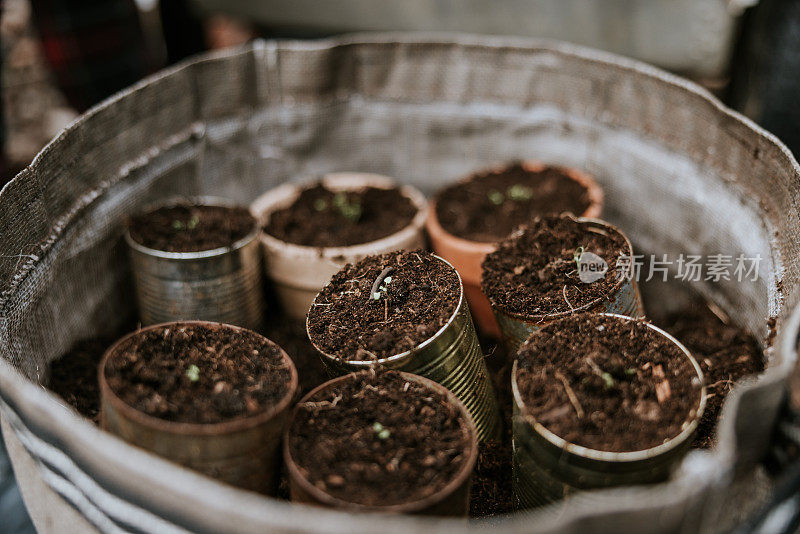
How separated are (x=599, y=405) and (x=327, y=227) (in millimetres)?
1565

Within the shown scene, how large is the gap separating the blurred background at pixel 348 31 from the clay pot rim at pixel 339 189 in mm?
1248

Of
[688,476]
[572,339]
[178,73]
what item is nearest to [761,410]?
[688,476]

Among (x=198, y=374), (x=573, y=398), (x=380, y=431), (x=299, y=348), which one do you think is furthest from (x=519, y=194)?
(x=198, y=374)

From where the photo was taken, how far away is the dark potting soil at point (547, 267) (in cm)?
199

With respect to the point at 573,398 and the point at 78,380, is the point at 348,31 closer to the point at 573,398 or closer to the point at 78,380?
the point at 78,380

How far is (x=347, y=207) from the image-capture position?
2.88m

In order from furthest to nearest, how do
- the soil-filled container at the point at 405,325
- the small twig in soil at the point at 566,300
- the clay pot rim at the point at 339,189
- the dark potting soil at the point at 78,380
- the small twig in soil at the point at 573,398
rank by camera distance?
the clay pot rim at the point at 339,189 → the dark potting soil at the point at 78,380 → the small twig in soil at the point at 566,300 → the soil-filled container at the point at 405,325 → the small twig in soil at the point at 573,398

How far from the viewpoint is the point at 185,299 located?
7.99 feet

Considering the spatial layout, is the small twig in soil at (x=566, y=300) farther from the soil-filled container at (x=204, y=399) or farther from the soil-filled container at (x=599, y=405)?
the soil-filled container at (x=204, y=399)

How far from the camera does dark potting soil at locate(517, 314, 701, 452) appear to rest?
5.07 feet

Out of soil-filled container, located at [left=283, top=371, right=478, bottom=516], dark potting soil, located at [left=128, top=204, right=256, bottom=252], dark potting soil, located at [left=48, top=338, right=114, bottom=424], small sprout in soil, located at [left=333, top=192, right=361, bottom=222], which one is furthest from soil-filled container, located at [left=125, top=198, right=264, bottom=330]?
soil-filled container, located at [left=283, top=371, right=478, bottom=516]

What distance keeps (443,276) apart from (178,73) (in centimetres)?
150

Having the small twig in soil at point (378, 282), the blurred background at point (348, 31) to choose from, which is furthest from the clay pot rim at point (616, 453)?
the blurred background at point (348, 31)

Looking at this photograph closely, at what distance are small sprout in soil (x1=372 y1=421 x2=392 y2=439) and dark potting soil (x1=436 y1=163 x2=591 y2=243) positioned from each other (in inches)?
49.1
